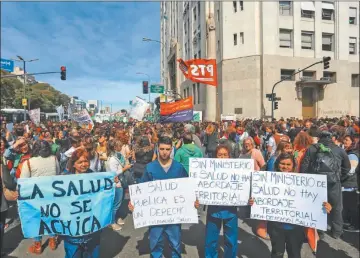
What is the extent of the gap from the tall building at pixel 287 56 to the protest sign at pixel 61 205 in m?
25.1

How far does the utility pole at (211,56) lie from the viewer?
2920cm

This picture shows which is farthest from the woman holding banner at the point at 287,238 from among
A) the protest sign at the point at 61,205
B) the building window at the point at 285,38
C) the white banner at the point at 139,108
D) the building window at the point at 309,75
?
the building window at the point at 309,75

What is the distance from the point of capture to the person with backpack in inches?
140

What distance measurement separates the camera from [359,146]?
420 centimetres

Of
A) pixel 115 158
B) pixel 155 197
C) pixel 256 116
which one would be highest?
pixel 256 116

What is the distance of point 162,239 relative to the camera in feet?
10.3

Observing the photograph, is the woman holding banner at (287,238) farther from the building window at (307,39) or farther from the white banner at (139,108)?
the building window at (307,39)

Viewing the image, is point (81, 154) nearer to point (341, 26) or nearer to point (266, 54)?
point (266, 54)

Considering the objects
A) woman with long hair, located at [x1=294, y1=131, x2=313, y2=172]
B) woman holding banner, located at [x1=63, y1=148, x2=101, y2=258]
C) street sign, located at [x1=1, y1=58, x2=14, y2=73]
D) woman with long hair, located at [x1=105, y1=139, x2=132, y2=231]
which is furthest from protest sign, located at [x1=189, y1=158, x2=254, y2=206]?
street sign, located at [x1=1, y1=58, x2=14, y2=73]

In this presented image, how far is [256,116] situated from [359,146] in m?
22.8

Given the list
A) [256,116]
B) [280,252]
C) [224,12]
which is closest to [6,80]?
[224,12]

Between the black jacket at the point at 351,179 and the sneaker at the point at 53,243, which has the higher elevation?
the black jacket at the point at 351,179

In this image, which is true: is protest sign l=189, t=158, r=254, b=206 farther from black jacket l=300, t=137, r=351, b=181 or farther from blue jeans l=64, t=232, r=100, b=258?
blue jeans l=64, t=232, r=100, b=258

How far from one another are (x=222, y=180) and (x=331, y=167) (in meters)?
1.65
